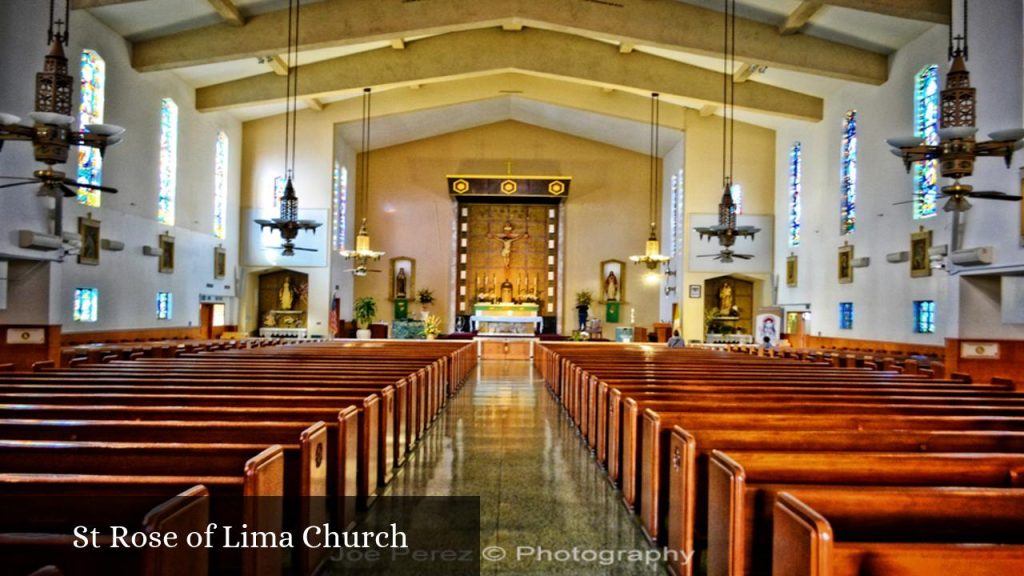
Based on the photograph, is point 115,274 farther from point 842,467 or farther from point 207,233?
point 842,467

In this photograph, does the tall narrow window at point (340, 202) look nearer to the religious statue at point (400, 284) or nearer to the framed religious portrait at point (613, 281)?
the religious statue at point (400, 284)

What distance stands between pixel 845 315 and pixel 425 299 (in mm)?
12068

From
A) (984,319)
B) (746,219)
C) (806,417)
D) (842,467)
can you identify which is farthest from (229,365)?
(746,219)

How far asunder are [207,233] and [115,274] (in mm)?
4081

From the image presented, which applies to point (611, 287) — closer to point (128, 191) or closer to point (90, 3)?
point (128, 191)

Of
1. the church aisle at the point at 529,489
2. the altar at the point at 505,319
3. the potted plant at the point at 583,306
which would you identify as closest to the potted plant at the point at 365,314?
the altar at the point at 505,319

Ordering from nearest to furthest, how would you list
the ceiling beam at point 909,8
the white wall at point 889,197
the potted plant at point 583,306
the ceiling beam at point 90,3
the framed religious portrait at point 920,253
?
the white wall at point 889,197
the ceiling beam at point 909,8
the ceiling beam at point 90,3
the framed religious portrait at point 920,253
the potted plant at point 583,306

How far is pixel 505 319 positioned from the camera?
17.7 meters

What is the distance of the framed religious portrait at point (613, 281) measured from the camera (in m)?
20.8

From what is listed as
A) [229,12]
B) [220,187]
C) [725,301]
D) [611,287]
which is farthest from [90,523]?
[611,287]

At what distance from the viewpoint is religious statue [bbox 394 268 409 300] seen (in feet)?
68.0

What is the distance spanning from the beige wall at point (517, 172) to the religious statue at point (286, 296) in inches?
125

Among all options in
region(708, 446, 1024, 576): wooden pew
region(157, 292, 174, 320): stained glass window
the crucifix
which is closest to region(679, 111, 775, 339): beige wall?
the crucifix

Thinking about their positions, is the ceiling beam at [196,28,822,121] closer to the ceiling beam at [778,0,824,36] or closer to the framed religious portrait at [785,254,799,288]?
the ceiling beam at [778,0,824,36]
